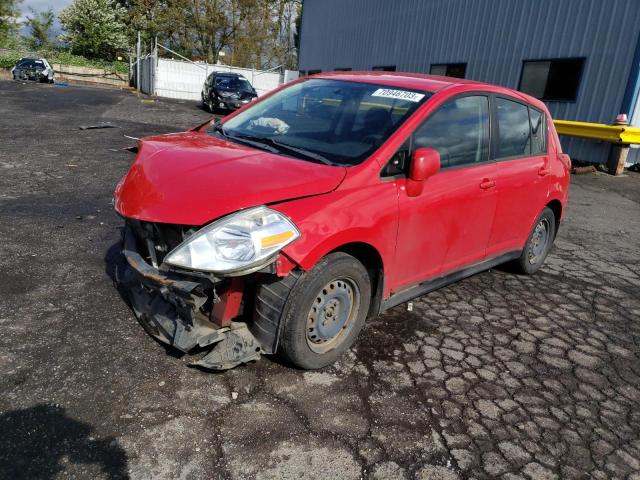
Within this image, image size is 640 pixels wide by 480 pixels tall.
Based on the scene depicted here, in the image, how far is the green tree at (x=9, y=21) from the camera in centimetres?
4459

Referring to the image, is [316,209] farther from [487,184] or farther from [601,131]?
[601,131]

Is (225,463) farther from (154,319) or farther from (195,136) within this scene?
(195,136)

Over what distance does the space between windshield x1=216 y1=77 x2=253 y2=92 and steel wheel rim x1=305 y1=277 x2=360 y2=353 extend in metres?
18.0

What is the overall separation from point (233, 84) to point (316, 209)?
61.1ft

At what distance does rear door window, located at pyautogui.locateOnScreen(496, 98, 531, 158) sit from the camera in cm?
402

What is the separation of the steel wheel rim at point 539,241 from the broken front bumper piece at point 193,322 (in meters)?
3.31

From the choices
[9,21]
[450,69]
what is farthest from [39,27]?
[450,69]

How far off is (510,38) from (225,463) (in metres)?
14.8

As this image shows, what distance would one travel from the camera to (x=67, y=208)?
18.4 feet

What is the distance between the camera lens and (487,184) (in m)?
3.76

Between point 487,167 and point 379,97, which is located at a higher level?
point 379,97

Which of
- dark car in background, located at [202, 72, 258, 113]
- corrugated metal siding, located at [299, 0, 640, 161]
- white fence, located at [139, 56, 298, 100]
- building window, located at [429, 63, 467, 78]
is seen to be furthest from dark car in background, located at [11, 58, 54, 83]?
building window, located at [429, 63, 467, 78]

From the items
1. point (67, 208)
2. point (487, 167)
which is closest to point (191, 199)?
point (487, 167)

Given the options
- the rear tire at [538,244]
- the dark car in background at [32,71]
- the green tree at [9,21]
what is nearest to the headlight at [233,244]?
the rear tire at [538,244]
